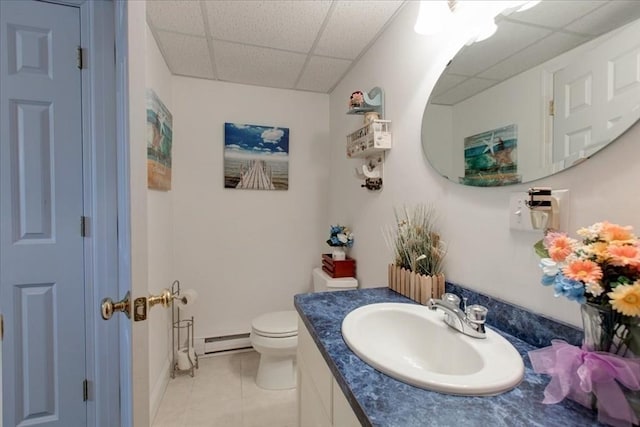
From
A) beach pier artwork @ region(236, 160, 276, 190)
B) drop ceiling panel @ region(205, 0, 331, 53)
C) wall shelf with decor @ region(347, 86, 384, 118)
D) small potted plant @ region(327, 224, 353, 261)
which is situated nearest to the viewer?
drop ceiling panel @ region(205, 0, 331, 53)

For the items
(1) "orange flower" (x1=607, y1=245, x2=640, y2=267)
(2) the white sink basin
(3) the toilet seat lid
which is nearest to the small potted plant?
(3) the toilet seat lid

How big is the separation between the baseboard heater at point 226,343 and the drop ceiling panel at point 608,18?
2.64m

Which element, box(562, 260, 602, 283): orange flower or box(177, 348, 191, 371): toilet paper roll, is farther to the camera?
box(177, 348, 191, 371): toilet paper roll

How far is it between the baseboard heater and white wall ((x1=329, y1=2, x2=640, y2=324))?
1238 millimetres

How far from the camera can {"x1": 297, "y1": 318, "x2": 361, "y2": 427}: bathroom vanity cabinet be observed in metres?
0.74

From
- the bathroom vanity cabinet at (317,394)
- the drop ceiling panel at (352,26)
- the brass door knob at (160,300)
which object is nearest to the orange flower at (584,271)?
the bathroom vanity cabinet at (317,394)

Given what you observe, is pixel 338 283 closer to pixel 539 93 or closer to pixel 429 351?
pixel 429 351

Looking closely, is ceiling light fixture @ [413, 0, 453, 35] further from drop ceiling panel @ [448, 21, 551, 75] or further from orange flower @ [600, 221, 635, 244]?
orange flower @ [600, 221, 635, 244]

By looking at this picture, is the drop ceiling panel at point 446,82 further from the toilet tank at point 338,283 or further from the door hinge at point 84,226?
the door hinge at point 84,226

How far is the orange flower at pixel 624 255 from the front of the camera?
51 cm

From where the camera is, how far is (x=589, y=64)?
754mm

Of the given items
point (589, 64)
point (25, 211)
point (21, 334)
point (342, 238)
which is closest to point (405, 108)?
point (589, 64)

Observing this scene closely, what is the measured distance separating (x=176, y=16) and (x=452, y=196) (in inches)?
66.3

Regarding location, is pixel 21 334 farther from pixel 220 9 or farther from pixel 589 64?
pixel 589 64
